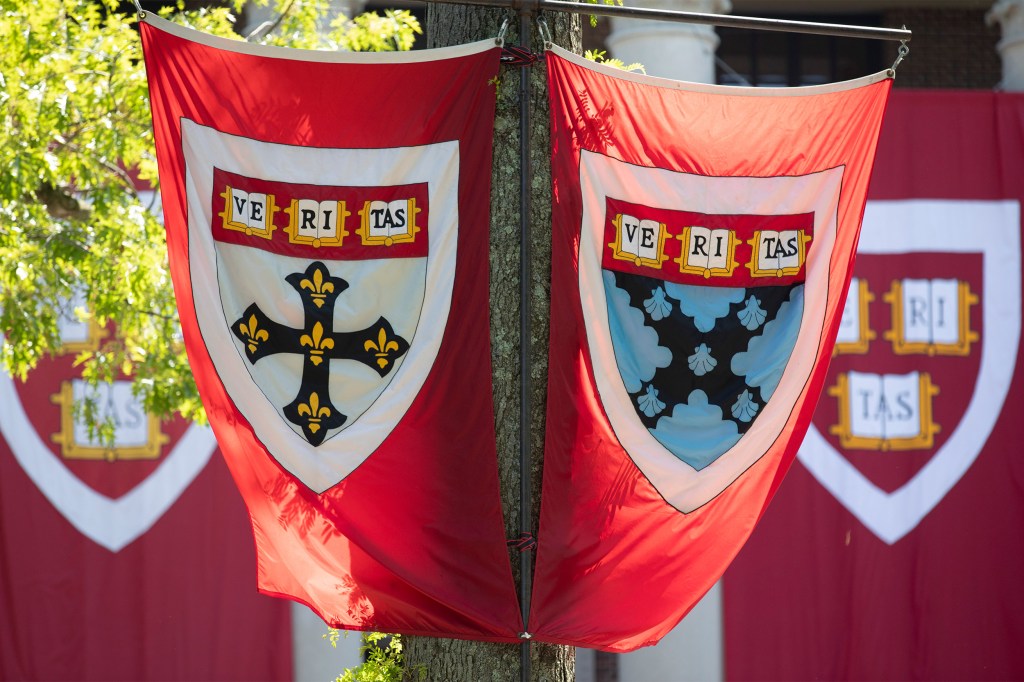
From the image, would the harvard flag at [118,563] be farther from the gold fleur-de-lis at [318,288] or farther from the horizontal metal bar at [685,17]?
the horizontal metal bar at [685,17]

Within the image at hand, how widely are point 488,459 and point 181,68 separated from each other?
1.54 metres

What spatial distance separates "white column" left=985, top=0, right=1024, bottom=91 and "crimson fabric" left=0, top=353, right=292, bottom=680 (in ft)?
23.5

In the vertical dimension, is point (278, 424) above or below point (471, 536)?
above

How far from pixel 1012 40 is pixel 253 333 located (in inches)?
329

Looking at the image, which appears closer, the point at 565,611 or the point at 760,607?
the point at 565,611

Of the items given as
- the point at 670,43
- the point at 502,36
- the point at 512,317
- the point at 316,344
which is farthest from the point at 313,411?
the point at 670,43

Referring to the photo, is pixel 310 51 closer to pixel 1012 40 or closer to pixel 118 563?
pixel 118 563

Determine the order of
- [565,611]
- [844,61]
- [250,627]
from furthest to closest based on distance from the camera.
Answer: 1. [844,61]
2. [250,627]
3. [565,611]

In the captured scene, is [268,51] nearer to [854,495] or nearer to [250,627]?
[250,627]

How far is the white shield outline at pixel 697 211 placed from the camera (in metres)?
3.85

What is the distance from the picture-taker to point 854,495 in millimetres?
9266

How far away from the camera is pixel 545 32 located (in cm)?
391

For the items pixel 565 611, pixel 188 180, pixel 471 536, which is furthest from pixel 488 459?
pixel 188 180

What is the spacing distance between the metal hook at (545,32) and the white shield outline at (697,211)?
366 millimetres
